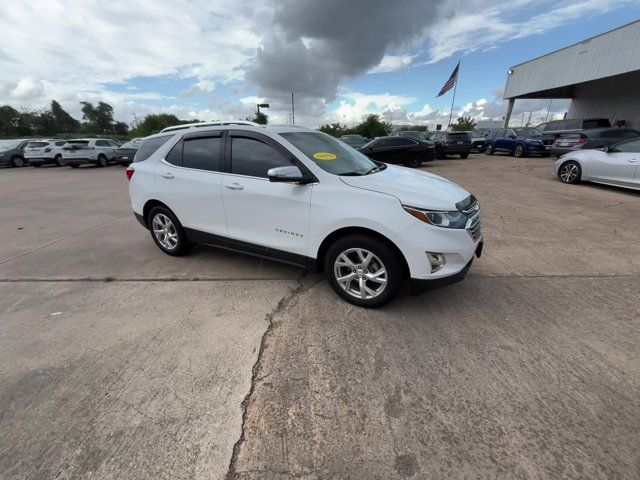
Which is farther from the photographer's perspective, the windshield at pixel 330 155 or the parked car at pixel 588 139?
the parked car at pixel 588 139

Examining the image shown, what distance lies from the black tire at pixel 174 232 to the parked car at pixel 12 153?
2281 centimetres

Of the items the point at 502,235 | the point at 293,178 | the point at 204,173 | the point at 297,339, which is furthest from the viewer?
the point at 502,235

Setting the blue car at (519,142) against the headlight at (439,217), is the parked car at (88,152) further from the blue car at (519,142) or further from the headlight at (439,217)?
the blue car at (519,142)

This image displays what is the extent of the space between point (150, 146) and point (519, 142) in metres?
19.0

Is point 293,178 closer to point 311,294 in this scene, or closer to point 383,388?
point 311,294

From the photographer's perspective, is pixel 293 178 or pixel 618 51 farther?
pixel 618 51

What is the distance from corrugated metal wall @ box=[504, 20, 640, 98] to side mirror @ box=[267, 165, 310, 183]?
22198 millimetres

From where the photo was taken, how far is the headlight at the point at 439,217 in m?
2.79

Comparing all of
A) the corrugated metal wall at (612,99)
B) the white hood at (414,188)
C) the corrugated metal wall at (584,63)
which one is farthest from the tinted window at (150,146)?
the corrugated metal wall at (612,99)

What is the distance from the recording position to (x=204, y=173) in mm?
3914

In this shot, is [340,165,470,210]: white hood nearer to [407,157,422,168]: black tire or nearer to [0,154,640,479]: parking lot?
[0,154,640,479]: parking lot

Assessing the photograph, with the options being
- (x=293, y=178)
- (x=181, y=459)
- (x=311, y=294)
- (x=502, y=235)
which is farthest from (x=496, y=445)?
(x=502, y=235)

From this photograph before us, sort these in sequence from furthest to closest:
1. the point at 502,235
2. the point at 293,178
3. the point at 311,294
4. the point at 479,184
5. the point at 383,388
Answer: the point at 479,184, the point at 502,235, the point at 311,294, the point at 293,178, the point at 383,388

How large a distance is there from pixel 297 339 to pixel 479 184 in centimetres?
918
